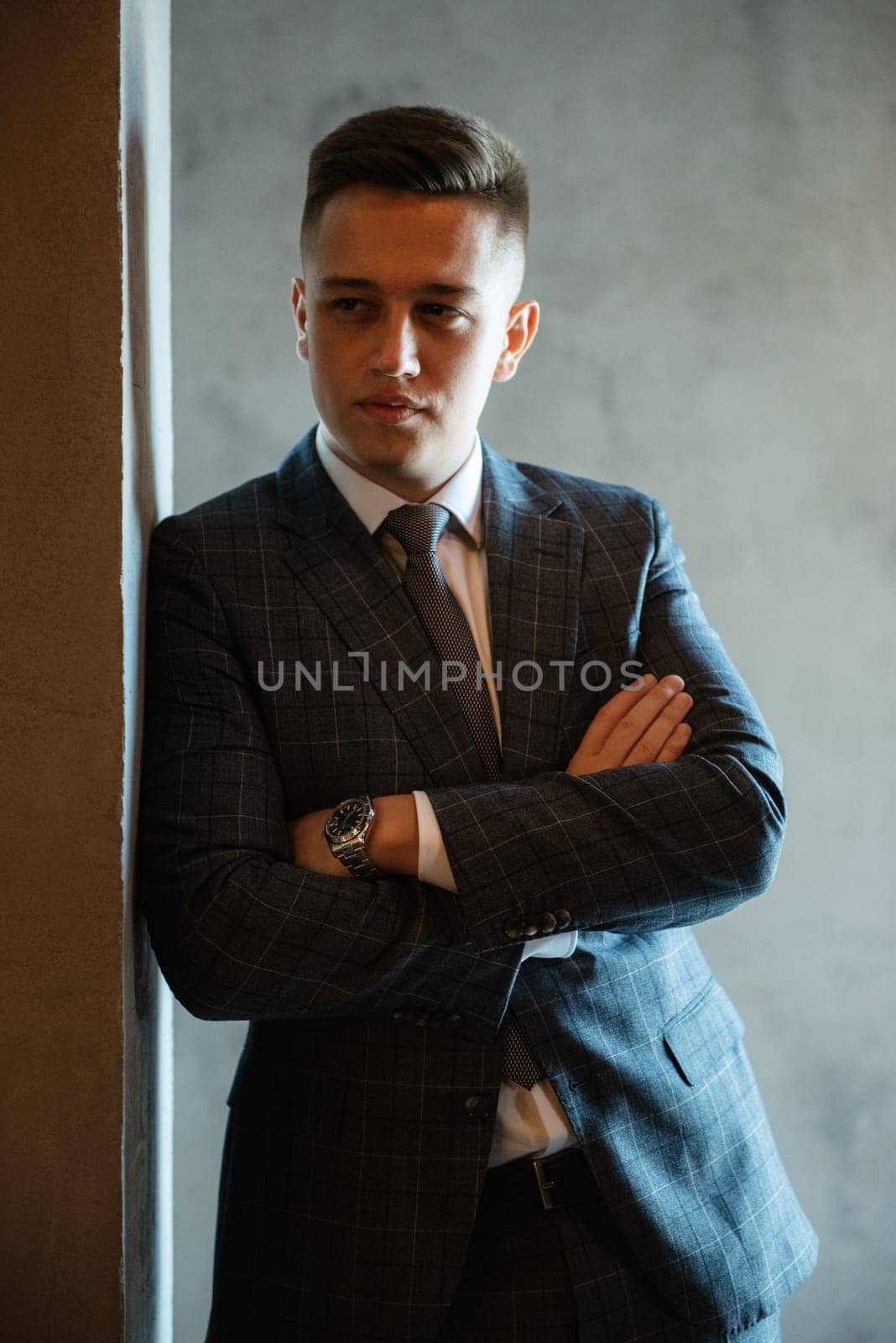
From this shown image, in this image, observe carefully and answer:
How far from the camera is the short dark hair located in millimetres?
1492

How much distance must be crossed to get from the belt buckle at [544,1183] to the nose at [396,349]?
36.0 inches

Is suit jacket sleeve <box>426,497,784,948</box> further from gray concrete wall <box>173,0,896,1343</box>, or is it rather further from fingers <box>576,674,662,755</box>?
gray concrete wall <box>173,0,896,1343</box>

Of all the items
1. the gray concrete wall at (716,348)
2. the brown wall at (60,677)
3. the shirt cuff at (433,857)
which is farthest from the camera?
the gray concrete wall at (716,348)

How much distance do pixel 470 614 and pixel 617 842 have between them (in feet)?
1.20

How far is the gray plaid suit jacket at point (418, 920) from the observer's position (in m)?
1.37

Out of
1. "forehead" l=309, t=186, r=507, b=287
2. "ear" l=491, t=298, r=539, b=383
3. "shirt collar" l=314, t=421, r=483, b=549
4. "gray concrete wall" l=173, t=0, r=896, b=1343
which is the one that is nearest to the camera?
"forehead" l=309, t=186, r=507, b=287

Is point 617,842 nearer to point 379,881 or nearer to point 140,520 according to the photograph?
point 379,881

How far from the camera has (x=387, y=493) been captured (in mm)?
1597

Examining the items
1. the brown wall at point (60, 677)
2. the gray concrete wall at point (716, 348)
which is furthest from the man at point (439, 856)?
the gray concrete wall at point (716, 348)

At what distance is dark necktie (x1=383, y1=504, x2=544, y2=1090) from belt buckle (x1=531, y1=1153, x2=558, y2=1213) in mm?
439

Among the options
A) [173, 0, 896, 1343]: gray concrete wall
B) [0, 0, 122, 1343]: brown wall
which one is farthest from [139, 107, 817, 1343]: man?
[173, 0, 896, 1343]: gray concrete wall

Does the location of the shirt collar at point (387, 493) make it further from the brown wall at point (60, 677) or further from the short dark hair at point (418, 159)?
the brown wall at point (60, 677)

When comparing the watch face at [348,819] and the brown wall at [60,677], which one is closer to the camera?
the brown wall at [60,677]

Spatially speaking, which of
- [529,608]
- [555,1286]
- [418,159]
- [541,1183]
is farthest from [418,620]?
[555,1286]
